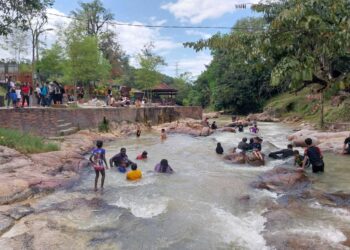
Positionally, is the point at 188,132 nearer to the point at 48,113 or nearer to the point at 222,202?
the point at 48,113

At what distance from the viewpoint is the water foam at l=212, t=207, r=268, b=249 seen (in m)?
7.86

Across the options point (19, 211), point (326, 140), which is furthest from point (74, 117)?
point (19, 211)

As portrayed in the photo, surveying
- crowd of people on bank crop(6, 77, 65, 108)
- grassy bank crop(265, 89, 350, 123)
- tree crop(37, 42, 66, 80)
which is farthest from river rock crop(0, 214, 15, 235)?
tree crop(37, 42, 66, 80)

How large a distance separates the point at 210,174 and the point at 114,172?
3.79 m

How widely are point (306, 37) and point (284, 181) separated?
6.56m

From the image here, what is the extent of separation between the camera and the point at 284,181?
12.5 m

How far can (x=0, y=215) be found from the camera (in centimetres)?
871

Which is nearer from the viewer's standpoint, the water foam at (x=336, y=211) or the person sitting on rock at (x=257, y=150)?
the water foam at (x=336, y=211)

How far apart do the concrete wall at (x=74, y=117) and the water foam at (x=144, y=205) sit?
10.3 metres

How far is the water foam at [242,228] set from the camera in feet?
25.8

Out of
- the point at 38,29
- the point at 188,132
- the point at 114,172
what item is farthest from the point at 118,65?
the point at 114,172

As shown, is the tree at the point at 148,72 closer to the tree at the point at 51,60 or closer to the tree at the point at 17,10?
the tree at the point at 51,60

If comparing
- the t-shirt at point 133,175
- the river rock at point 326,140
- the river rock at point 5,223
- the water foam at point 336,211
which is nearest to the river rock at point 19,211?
the river rock at point 5,223

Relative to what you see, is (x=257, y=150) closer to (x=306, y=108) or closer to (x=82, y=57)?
(x=82, y=57)
